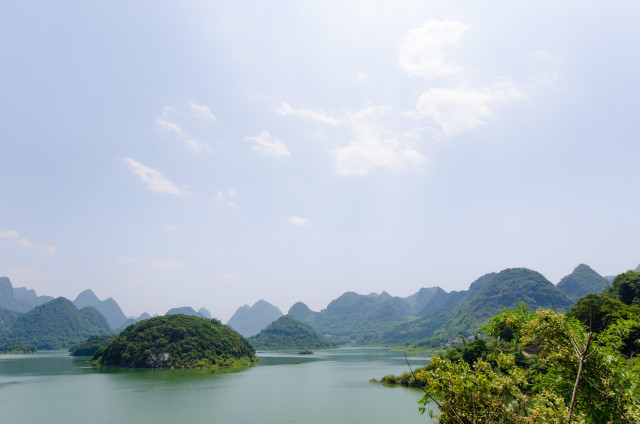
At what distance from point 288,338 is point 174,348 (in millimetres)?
100415

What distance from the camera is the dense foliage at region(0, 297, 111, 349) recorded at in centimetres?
15738

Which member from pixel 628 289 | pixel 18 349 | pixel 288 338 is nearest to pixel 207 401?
pixel 628 289

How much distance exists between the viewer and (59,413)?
94.8 ft

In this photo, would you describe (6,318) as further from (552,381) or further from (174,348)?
(552,381)

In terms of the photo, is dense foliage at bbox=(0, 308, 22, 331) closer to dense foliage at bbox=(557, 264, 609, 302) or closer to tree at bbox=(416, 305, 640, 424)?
tree at bbox=(416, 305, 640, 424)

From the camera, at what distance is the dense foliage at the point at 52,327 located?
157 meters

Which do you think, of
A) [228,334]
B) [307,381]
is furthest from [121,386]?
[228,334]

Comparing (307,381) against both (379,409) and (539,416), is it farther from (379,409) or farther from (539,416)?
(539,416)

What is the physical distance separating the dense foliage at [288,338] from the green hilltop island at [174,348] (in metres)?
76.6

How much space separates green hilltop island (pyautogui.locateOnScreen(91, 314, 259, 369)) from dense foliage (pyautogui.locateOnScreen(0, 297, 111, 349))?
363 feet

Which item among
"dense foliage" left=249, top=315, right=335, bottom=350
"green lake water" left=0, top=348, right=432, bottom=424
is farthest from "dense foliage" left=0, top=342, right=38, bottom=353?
"green lake water" left=0, top=348, right=432, bottom=424

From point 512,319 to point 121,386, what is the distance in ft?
177

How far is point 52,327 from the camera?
553 ft

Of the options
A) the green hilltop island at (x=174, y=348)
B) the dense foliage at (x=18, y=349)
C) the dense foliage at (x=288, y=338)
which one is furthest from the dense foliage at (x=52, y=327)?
the green hilltop island at (x=174, y=348)
